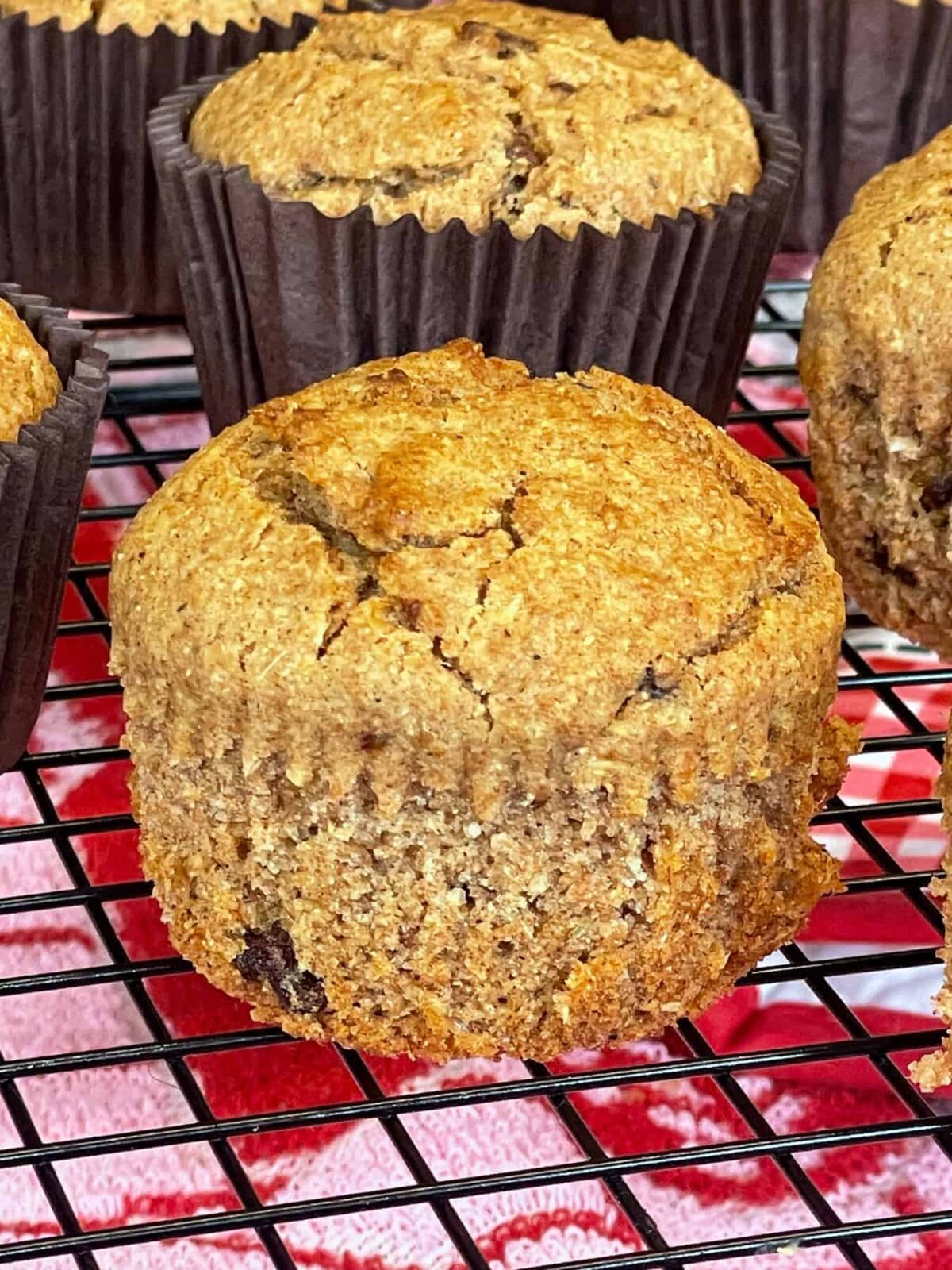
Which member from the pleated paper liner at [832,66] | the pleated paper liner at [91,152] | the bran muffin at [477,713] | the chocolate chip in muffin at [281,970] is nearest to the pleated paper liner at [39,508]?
the bran muffin at [477,713]

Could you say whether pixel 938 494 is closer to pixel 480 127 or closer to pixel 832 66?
pixel 480 127

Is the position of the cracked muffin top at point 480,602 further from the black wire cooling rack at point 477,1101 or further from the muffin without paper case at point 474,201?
the muffin without paper case at point 474,201

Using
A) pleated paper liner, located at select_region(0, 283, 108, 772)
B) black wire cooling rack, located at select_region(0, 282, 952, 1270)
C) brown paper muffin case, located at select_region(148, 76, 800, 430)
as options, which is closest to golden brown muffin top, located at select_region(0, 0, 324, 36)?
brown paper muffin case, located at select_region(148, 76, 800, 430)

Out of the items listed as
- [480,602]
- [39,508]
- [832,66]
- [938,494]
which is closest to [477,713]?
[480,602]

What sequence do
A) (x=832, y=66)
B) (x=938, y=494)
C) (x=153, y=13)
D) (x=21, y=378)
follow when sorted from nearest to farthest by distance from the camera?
(x=21, y=378) → (x=938, y=494) → (x=153, y=13) → (x=832, y=66)

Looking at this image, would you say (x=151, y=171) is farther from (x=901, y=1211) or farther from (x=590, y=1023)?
(x=901, y=1211)

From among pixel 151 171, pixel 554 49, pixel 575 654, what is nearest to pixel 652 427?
pixel 575 654
